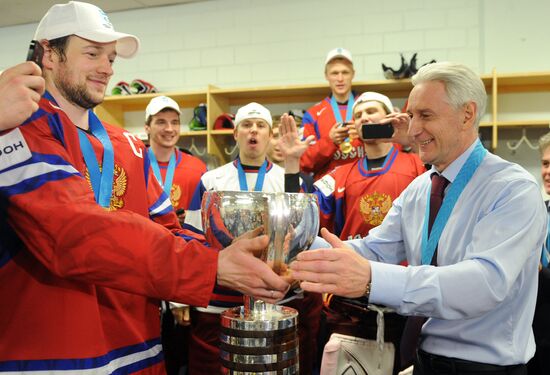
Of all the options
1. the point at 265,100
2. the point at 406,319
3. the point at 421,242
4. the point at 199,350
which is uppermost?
the point at 265,100

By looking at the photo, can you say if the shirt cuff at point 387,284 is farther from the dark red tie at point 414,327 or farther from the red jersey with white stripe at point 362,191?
the red jersey with white stripe at point 362,191

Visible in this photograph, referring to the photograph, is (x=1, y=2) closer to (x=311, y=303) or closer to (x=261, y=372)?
(x=311, y=303)

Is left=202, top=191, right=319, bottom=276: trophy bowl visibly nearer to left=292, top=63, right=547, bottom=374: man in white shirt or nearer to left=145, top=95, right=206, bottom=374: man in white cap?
left=292, top=63, right=547, bottom=374: man in white shirt

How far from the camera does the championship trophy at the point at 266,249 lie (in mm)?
1073

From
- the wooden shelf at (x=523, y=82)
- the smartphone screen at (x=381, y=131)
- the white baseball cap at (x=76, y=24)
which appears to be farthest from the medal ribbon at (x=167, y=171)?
the wooden shelf at (x=523, y=82)

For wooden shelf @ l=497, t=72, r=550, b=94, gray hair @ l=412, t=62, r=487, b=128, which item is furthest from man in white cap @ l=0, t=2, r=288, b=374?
wooden shelf @ l=497, t=72, r=550, b=94

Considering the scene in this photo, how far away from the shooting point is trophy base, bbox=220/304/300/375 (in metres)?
1.07

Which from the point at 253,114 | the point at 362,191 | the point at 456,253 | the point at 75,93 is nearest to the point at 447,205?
the point at 456,253

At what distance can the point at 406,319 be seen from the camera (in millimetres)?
1830

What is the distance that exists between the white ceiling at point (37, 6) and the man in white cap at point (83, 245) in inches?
196

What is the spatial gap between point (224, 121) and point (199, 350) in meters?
3.40

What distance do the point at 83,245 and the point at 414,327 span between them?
1017 mm

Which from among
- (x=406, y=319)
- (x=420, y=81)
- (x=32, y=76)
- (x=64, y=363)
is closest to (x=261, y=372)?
(x=64, y=363)

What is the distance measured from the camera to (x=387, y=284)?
138 cm
